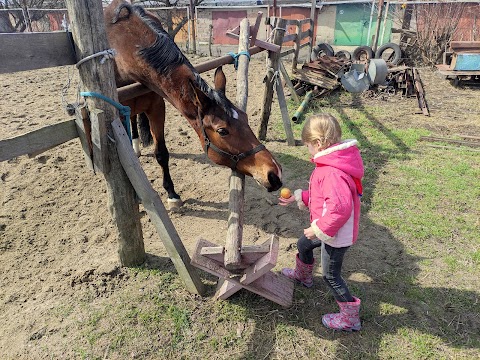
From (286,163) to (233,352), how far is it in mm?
3249

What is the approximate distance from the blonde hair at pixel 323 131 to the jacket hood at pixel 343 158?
48 millimetres

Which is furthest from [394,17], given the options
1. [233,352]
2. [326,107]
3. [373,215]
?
[233,352]

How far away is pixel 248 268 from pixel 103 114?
1375 millimetres

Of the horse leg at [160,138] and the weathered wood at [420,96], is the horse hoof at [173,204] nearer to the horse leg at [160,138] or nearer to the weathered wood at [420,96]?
the horse leg at [160,138]

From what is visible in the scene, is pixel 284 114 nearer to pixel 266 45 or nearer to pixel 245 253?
pixel 266 45

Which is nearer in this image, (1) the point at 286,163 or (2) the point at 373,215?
(2) the point at 373,215

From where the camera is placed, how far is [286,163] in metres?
5.01

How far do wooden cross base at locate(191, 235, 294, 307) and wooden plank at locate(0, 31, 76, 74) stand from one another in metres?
1.46

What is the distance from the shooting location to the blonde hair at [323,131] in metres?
2.01

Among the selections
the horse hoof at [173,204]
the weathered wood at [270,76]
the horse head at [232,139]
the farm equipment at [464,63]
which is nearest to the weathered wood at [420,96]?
the farm equipment at [464,63]

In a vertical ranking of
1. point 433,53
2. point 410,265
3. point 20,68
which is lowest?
point 410,265

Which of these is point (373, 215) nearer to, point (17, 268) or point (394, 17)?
point (17, 268)

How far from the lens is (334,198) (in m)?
1.90

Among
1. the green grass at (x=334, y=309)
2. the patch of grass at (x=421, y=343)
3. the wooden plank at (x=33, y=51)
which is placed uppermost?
the wooden plank at (x=33, y=51)
